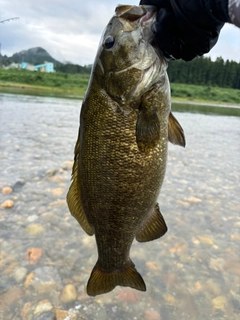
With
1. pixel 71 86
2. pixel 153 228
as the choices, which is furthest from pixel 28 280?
pixel 71 86

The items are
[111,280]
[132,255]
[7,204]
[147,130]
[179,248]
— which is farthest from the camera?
[7,204]

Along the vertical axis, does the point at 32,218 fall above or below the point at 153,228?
below

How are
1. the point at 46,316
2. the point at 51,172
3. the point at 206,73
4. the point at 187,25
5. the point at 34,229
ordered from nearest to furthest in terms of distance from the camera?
the point at 187,25 → the point at 46,316 → the point at 34,229 → the point at 51,172 → the point at 206,73

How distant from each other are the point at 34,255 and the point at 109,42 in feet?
6.75

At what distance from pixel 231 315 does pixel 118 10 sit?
228 cm

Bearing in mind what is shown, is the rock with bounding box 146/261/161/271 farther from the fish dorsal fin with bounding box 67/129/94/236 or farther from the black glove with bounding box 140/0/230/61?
the black glove with bounding box 140/0/230/61

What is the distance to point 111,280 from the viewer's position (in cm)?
218

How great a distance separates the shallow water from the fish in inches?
35.3

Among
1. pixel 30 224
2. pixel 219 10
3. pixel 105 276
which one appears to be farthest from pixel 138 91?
pixel 30 224

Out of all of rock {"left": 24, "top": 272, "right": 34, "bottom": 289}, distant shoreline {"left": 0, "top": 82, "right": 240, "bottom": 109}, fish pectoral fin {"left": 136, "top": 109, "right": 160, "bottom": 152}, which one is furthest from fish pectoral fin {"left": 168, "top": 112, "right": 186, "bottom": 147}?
distant shoreline {"left": 0, "top": 82, "right": 240, "bottom": 109}

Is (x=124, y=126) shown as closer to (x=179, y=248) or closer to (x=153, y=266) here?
(x=153, y=266)

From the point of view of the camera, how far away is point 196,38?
175 centimetres

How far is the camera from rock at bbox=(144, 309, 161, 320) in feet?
7.88

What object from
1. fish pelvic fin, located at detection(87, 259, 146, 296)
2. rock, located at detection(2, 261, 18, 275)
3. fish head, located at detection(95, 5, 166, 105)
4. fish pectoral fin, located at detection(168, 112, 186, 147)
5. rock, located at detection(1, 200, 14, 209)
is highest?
fish head, located at detection(95, 5, 166, 105)
